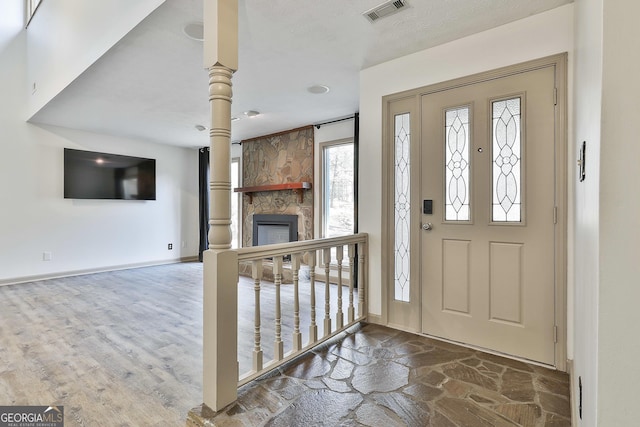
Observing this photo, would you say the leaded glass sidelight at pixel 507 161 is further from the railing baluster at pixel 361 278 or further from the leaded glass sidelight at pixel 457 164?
the railing baluster at pixel 361 278

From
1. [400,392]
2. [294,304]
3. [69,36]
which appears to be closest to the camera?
[400,392]

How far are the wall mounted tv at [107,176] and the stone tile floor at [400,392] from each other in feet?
17.0

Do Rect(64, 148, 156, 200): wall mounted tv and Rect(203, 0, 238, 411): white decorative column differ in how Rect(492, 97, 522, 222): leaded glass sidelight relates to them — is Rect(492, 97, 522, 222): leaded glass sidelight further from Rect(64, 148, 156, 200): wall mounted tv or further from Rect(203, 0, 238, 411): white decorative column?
Rect(64, 148, 156, 200): wall mounted tv

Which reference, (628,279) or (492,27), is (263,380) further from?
(492,27)

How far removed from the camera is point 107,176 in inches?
227

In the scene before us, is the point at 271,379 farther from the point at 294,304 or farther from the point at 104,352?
the point at 104,352

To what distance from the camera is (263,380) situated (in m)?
2.03

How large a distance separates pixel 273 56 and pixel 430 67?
1340 millimetres

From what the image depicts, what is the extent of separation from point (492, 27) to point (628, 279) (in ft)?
7.73

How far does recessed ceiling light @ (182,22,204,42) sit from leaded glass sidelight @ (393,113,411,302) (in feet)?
5.65

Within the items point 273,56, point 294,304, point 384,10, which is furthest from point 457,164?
point 273,56

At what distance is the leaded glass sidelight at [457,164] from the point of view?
99.7 inches

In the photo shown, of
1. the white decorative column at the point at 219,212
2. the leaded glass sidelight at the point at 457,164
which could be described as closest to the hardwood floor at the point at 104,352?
the white decorative column at the point at 219,212

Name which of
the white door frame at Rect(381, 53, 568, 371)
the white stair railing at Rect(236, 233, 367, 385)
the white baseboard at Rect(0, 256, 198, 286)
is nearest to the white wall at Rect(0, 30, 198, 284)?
the white baseboard at Rect(0, 256, 198, 286)
